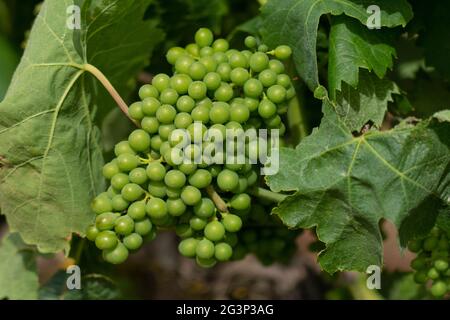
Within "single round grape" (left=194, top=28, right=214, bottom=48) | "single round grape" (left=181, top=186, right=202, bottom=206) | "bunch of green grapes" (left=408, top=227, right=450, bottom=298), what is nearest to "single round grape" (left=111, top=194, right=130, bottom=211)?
"single round grape" (left=181, top=186, right=202, bottom=206)

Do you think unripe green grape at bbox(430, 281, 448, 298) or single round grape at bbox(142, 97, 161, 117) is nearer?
single round grape at bbox(142, 97, 161, 117)

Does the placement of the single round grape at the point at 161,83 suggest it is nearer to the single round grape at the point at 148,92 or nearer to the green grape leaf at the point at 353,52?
the single round grape at the point at 148,92

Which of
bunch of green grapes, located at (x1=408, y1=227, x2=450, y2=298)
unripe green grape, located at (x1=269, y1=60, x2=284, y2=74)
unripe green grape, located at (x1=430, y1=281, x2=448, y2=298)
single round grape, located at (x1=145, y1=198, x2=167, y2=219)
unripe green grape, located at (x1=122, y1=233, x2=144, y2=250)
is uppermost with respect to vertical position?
unripe green grape, located at (x1=269, y1=60, x2=284, y2=74)

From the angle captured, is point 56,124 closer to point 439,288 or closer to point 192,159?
point 192,159

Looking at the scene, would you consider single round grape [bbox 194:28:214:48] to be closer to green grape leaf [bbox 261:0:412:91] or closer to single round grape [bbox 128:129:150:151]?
green grape leaf [bbox 261:0:412:91]

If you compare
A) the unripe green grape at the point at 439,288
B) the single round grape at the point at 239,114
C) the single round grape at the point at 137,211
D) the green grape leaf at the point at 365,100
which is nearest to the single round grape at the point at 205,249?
the single round grape at the point at 137,211

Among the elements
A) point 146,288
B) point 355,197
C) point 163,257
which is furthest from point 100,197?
point 163,257
